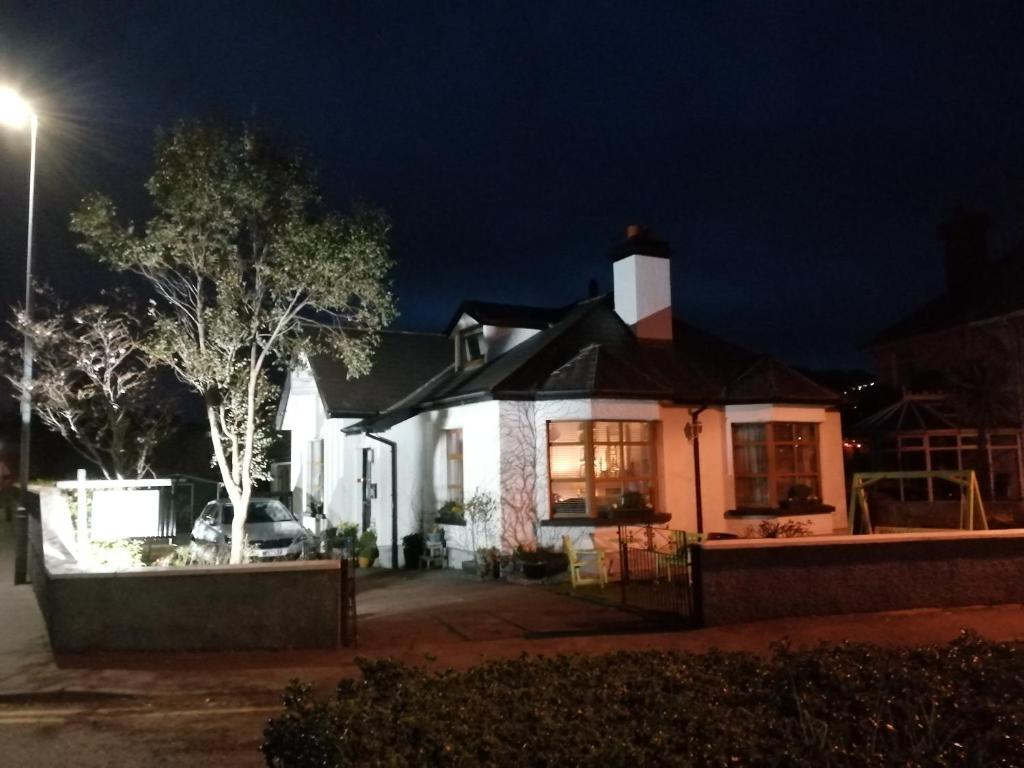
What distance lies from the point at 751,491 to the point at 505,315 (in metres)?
6.54

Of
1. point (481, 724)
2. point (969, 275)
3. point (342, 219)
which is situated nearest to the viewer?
point (481, 724)

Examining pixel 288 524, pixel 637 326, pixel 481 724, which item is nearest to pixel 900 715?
pixel 481 724

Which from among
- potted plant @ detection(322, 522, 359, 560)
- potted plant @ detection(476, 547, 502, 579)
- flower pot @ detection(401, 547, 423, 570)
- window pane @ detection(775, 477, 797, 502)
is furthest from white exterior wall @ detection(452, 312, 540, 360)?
window pane @ detection(775, 477, 797, 502)

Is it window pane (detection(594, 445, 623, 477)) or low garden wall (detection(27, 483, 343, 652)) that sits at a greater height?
window pane (detection(594, 445, 623, 477))

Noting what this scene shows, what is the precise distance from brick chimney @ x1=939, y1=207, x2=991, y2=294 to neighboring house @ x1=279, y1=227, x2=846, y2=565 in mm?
14822

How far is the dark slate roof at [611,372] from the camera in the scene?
1560 centimetres

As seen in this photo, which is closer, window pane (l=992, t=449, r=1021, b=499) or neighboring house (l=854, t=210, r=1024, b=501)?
neighboring house (l=854, t=210, r=1024, b=501)

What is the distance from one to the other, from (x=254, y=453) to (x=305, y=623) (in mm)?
6524

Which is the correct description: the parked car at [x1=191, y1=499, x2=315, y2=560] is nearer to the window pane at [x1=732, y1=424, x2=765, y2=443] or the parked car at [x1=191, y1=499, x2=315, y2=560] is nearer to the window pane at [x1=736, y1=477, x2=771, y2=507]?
the window pane at [x1=736, y1=477, x2=771, y2=507]

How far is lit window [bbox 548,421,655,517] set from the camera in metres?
15.8

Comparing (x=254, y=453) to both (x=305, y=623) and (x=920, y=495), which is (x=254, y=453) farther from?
(x=920, y=495)

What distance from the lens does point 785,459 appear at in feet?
57.2

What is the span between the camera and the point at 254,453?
1567 centimetres

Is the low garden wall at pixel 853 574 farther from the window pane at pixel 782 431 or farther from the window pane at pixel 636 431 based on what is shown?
the window pane at pixel 782 431
